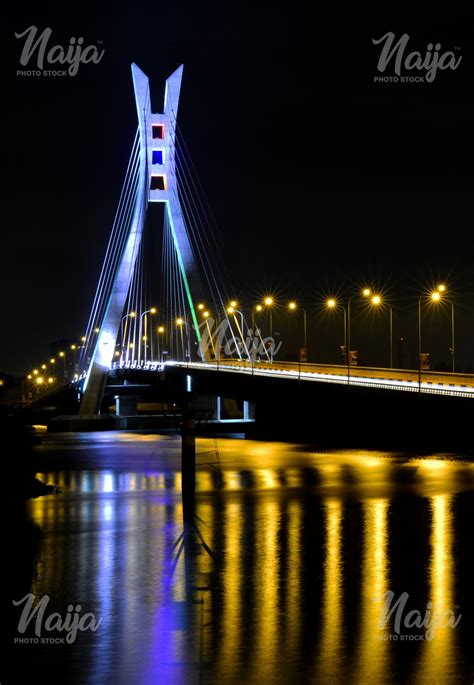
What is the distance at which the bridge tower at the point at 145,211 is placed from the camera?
67.6 metres

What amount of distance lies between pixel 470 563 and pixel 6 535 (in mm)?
8740

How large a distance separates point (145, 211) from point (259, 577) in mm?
53052

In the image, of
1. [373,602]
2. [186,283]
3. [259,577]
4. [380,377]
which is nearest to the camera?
[373,602]

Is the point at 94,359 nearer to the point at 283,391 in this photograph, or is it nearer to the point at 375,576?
the point at 283,391

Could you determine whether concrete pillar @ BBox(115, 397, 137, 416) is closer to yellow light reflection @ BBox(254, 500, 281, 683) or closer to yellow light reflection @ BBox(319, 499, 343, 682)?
yellow light reflection @ BBox(254, 500, 281, 683)

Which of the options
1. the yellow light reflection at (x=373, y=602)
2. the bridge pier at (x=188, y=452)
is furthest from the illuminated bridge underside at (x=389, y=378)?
the yellow light reflection at (x=373, y=602)

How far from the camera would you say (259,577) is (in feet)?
53.5

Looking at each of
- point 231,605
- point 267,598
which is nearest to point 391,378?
point 267,598

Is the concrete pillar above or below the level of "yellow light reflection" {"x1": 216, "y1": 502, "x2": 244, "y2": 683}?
above

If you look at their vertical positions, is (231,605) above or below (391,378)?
below

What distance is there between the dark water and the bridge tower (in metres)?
36.2

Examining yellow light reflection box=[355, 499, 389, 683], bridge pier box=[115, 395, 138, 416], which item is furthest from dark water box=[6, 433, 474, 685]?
bridge pier box=[115, 395, 138, 416]

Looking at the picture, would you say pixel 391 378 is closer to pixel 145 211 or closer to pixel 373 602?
pixel 145 211

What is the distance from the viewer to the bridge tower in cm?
6762
